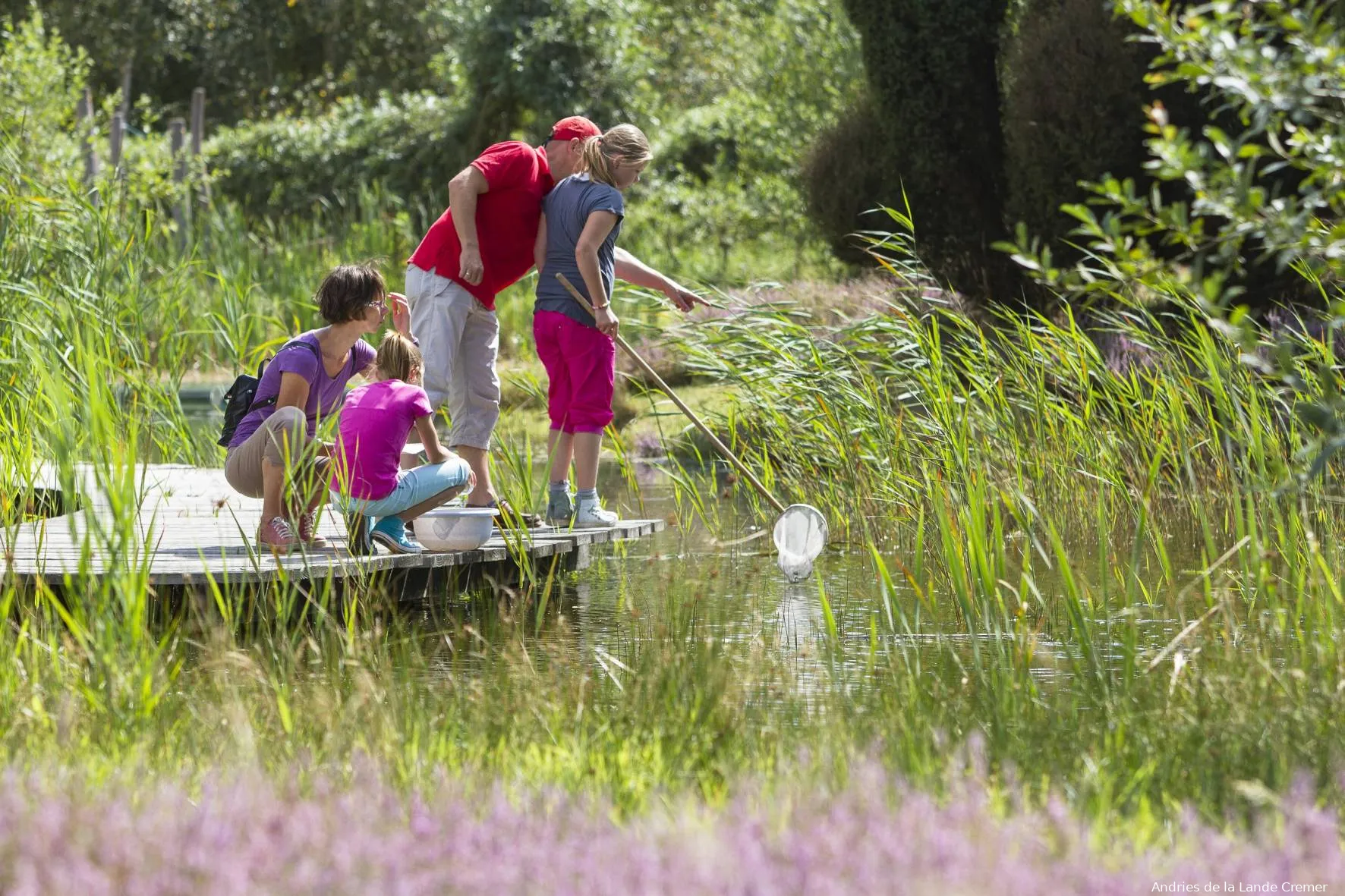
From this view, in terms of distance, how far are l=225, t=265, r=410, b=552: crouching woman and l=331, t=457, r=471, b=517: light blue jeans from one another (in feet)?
0.61

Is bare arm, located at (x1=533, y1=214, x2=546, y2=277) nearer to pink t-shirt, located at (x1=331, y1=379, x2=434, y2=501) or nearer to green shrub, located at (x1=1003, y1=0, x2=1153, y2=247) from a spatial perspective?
pink t-shirt, located at (x1=331, y1=379, x2=434, y2=501)

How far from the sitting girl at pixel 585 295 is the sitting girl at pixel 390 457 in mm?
753

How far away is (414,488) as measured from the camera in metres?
5.04

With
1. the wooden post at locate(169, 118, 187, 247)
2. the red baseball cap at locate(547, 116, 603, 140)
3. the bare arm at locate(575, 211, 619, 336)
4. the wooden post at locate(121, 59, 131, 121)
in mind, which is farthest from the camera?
the wooden post at locate(121, 59, 131, 121)

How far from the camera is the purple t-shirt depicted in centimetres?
495

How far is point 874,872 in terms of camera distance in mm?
2068

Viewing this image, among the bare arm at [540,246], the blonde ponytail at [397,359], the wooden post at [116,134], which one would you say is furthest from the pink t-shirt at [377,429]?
the wooden post at [116,134]

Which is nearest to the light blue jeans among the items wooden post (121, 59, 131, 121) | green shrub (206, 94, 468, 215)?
green shrub (206, 94, 468, 215)

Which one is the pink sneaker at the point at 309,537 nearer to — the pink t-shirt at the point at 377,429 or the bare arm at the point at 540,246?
the pink t-shirt at the point at 377,429

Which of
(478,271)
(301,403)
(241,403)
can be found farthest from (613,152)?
(241,403)

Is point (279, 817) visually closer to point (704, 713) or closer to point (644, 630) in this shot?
point (704, 713)

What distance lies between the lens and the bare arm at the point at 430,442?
5122 millimetres

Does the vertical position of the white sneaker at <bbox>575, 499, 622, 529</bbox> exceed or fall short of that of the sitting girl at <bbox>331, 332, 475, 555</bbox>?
it falls short

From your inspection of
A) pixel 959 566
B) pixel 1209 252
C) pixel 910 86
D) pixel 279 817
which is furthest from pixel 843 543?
pixel 910 86
